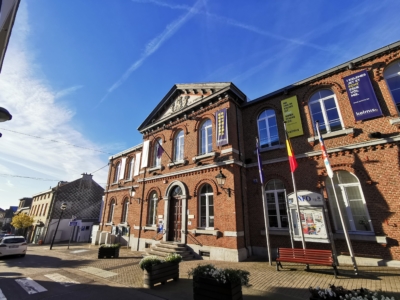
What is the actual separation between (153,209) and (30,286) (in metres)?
8.20

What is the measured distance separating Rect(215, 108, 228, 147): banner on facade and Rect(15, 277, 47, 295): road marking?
31.4ft

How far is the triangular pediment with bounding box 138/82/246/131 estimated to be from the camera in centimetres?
1292

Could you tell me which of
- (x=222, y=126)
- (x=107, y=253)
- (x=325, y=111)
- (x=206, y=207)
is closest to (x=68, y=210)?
(x=107, y=253)

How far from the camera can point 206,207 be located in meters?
11.5

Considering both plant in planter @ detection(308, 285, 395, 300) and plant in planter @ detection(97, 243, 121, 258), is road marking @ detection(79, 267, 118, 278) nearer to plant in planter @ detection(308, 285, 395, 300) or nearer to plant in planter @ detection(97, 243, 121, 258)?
plant in planter @ detection(97, 243, 121, 258)

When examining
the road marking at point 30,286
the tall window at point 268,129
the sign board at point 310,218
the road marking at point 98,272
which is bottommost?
the road marking at point 30,286

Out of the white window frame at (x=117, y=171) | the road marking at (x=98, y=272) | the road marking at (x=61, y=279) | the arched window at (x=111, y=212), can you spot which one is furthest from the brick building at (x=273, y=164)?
the white window frame at (x=117, y=171)

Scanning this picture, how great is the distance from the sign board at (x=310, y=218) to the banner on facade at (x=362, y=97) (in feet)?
14.1

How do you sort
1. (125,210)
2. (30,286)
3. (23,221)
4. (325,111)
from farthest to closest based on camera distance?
(23,221)
(125,210)
(325,111)
(30,286)

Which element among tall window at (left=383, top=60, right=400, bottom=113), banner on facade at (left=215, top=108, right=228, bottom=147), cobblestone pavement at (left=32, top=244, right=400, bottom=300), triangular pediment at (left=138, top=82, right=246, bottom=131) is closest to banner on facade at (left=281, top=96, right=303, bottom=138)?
triangular pediment at (left=138, top=82, right=246, bottom=131)

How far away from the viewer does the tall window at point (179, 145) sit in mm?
14258

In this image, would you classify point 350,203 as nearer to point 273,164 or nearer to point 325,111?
point 273,164

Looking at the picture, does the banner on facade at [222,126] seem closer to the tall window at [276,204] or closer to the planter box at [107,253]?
the tall window at [276,204]

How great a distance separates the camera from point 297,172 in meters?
9.98
